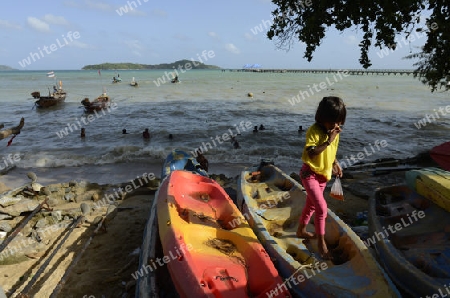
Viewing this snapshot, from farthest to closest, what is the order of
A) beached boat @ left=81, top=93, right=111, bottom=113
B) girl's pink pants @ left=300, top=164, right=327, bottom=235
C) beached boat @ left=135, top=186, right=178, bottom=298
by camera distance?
beached boat @ left=81, top=93, right=111, bottom=113 → girl's pink pants @ left=300, top=164, right=327, bottom=235 → beached boat @ left=135, top=186, right=178, bottom=298

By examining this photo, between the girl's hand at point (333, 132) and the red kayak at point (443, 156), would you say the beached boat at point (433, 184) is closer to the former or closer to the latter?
the red kayak at point (443, 156)

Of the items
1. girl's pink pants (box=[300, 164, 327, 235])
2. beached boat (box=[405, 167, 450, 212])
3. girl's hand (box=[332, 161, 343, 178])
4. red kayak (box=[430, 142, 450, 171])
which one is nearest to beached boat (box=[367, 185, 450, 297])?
beached boat (box=[405, 167, 450, 212])

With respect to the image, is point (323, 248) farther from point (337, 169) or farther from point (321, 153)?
point (321, 153)

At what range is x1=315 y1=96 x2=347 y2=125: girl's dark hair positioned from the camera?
3.94 m

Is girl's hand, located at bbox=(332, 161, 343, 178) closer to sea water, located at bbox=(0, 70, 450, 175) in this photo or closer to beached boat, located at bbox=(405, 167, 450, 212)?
beached boat, located at bbox=(405, 167, 450, 212)

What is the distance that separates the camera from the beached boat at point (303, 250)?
12.9 ft

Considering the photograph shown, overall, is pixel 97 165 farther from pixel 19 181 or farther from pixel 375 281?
pixel 375 281

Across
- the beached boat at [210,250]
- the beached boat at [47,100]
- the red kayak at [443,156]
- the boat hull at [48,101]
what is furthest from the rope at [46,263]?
the boat hull at [48,101]

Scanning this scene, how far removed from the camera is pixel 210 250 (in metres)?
4.51

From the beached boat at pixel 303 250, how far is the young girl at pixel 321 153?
1.17 ft

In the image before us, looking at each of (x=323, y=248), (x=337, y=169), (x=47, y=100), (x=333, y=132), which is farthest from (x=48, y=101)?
(x=333, y=132)

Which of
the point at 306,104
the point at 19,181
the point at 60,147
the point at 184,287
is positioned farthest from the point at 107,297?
the point at 306,104

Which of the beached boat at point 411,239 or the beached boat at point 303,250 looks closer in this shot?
the beached boat at point 303,250

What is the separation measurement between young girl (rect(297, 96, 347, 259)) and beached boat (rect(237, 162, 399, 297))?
0.36m
